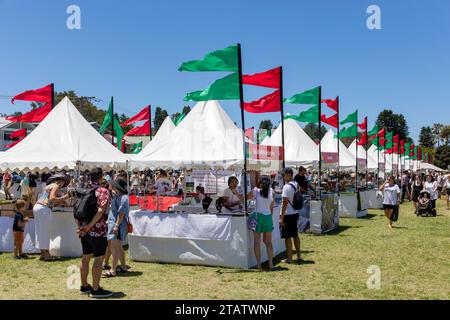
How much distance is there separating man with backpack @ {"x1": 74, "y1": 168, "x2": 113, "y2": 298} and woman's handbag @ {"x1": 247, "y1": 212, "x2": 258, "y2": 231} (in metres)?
2.90

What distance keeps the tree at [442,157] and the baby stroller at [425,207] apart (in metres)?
78.8

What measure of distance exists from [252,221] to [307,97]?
7468 millimetres

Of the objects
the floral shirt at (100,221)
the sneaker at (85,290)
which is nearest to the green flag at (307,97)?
the floral shirt at (100,221)

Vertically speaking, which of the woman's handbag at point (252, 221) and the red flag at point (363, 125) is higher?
the red flag at point (363, 125)

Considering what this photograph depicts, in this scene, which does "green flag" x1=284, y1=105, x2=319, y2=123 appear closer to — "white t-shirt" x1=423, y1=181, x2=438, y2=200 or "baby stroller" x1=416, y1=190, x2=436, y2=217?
"baby stroller" x1=416, y1=190, x2=436, y2=217

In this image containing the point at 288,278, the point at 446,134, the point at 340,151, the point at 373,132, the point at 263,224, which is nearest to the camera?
the point at 288,278

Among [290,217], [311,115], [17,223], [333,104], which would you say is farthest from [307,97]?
[17,223]

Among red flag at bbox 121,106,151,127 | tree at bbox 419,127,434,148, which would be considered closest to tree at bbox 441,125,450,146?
tree at bbox 419,127,434,148

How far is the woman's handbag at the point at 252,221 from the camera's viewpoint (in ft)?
27.2

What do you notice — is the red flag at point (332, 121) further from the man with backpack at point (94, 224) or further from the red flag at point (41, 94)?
the man with backpack at point (94, 224)

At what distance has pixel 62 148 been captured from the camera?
36.7 feet

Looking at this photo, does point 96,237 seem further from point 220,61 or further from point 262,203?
point 220,61

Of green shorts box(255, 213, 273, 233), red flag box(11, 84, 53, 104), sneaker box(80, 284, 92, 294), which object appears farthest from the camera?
red flag box(11, 84, 53, 104)

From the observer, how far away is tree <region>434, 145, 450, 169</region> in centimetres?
9025
